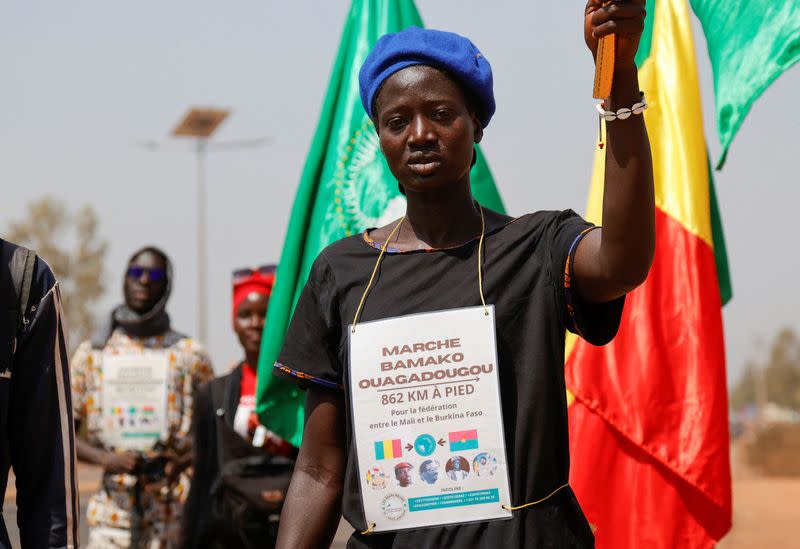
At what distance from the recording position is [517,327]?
266 centimetres

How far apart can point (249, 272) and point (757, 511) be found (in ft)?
67.2

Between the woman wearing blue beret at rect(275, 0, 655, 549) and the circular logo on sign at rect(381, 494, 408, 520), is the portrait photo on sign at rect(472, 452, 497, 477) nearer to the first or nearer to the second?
the woman wearing blue beret at rect(275, 0, 655, 549)

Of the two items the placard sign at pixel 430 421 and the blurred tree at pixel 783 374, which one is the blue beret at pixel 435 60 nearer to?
the placard sign at pixel 430 421

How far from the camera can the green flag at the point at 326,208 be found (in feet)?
17.0

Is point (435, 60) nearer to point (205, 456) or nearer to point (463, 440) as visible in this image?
point (463, 440)

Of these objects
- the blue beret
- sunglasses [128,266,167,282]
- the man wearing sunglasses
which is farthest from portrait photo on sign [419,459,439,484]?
sunglasses [128,266,167,282]

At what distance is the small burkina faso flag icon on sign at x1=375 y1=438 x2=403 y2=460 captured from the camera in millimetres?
2664

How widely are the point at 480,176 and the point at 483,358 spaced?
2657mm

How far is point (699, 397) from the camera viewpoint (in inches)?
185

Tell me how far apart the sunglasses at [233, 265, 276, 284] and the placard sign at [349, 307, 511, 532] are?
436 cm

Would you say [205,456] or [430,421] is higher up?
[430,421]

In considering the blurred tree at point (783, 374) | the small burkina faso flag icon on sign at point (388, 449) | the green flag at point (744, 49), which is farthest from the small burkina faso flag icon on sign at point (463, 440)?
the blurred tree at point (783, 374)

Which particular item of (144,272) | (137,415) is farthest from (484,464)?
(144,272)

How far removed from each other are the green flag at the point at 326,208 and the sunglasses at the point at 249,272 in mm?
1737
